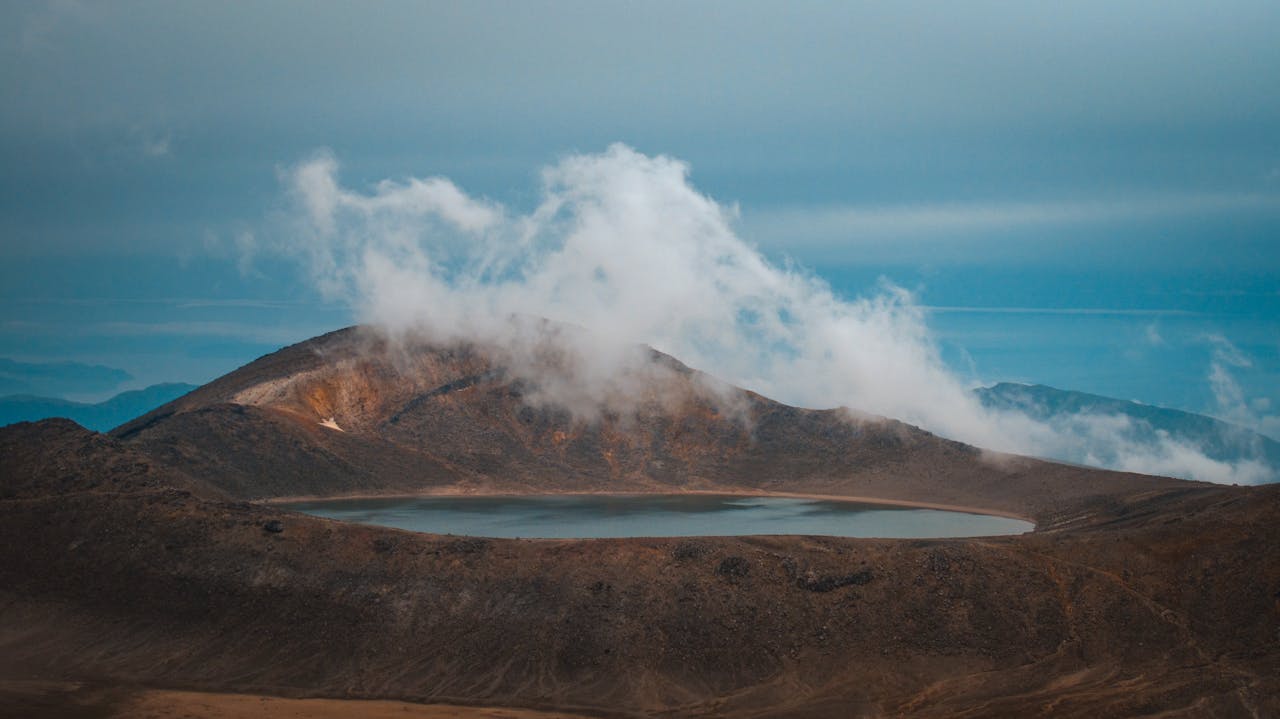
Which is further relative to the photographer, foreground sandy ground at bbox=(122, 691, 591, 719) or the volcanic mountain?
the volcanic mountain

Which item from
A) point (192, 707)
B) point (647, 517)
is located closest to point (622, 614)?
point (192, 707)

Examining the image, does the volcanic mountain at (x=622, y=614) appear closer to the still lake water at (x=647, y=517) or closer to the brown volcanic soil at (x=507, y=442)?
the still lake water at (x=647, y=517)

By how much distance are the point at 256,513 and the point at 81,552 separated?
943 centimetres

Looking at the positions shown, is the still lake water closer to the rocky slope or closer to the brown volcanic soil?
the brown volcanic soil

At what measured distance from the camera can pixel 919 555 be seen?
55250 millimetres

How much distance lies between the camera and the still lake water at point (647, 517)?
3418 inches

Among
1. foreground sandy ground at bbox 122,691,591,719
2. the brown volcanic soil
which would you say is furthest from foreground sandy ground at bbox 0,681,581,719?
the brown volcanic soil

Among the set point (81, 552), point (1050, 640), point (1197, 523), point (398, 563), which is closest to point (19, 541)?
point (81, 552)

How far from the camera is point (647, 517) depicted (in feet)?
336

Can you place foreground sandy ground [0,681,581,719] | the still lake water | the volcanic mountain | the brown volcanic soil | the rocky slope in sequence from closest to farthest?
foreground sandy ground [0,681,581,719] → the volcanic mountain → the rocky slope → the still lake water → the brown volcanic soil

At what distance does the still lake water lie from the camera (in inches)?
3418

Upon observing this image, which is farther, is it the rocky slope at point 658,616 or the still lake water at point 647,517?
the still lake water at point 647,517

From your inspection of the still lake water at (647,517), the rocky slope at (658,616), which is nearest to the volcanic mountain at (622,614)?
the rocky slope at (658,616)

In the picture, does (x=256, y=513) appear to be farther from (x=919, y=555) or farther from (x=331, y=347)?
(x=331, y=347)
